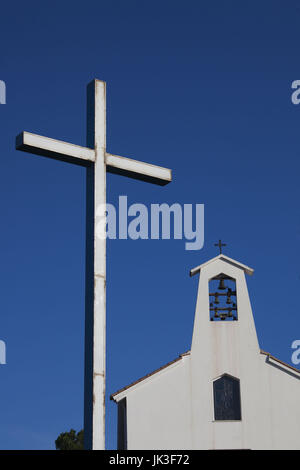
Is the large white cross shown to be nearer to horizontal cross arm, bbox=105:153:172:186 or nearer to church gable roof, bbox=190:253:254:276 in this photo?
horizontal cross arm, bbox=105:153:172:186

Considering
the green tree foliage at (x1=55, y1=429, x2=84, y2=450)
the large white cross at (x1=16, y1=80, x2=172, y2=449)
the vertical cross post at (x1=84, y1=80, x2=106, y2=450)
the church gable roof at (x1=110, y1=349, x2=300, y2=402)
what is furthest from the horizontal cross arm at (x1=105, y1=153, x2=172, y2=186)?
the green tree foliage at (x1=55, y1=429, x2=84, y2=450)

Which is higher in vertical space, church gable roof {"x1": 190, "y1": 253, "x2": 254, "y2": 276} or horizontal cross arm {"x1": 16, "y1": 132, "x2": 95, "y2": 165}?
church gable roof {"x1": 190, "y1": 253, "x2": 254, "y2": 276}

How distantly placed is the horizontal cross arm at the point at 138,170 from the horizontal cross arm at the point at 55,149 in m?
0.32

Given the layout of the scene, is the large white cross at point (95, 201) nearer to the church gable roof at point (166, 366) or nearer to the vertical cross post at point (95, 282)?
the vertical cross post at point (95, 282)

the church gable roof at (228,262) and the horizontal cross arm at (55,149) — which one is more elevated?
the church gable roof at (228,262)

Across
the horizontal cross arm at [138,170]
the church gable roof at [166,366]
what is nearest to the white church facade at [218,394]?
the church gable roof at [166,366]

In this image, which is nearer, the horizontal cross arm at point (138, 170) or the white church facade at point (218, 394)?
the horizontal cross arm at point (138, 170)

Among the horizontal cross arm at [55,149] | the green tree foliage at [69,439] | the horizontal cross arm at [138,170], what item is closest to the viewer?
the horizontal cross arm at [55,149]

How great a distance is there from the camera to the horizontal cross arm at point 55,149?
10.4 meters

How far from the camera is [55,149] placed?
34.7ft

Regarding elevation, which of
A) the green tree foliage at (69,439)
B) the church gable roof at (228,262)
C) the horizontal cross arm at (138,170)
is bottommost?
the green tree foliage at (69,439)

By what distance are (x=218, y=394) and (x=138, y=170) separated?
52.9 ft

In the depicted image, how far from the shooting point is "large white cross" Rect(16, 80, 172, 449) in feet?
30.4

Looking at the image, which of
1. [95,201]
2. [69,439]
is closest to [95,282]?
[95,201]
